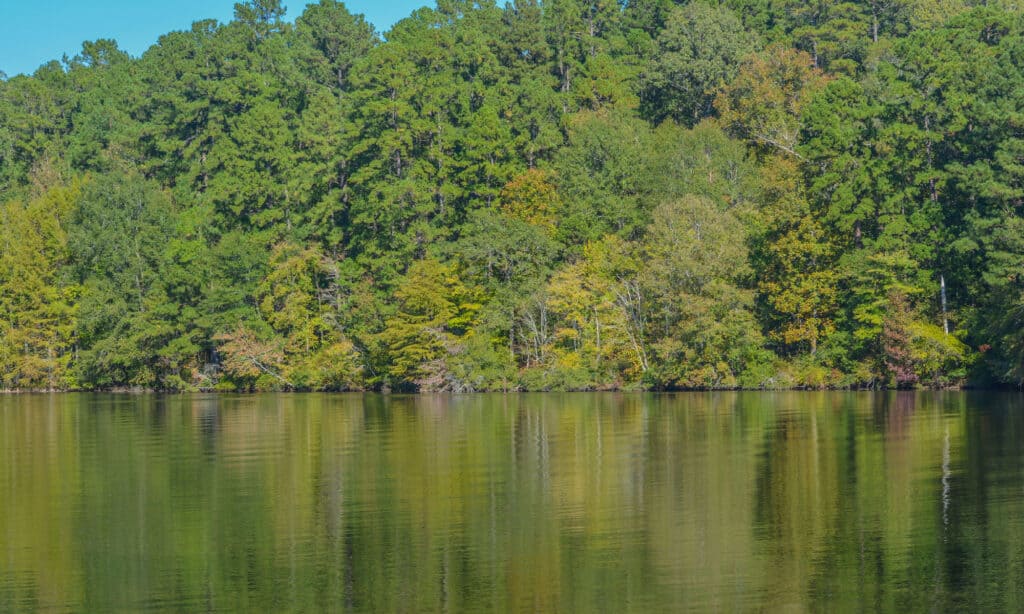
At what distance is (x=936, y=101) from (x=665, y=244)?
17.9m

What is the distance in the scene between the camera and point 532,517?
3147 cm

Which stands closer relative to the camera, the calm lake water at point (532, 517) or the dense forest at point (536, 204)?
the calm lake water at point (532, 517)

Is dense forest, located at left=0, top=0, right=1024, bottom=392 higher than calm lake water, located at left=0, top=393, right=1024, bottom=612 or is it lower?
higher

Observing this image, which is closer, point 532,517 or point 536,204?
point 532,517

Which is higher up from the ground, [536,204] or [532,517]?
[536,204]

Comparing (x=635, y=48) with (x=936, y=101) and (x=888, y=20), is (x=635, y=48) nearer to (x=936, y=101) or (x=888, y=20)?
(x=888, y=20)

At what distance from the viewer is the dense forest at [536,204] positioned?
251 ft

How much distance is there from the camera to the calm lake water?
79.5 feet

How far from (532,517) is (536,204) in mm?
66728

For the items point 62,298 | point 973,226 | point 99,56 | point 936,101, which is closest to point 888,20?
point 936,101

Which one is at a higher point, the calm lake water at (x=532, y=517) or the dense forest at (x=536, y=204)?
the dense forest at (x=536, y=204)

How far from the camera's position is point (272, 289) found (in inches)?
3937

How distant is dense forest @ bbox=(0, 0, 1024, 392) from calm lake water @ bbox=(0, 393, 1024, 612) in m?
21.7

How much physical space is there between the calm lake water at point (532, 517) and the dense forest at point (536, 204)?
71.3 feet
